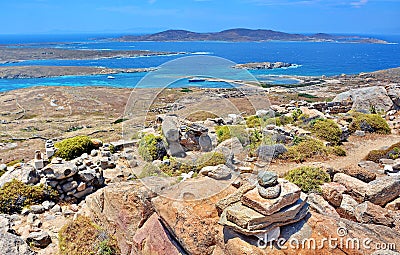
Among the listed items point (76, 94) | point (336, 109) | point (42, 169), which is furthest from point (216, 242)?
point (76, 94)

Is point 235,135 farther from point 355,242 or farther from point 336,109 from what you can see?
point 336,109

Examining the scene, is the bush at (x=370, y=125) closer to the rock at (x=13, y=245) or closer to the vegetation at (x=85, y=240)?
the vegetation at (x=85, y=240)

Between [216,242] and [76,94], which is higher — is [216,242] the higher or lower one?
the higher one

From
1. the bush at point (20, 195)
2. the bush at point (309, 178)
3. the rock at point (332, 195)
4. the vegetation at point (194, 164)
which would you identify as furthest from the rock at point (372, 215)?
the bush at point (20, 195)

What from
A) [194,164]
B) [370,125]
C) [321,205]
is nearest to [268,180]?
[321,205]

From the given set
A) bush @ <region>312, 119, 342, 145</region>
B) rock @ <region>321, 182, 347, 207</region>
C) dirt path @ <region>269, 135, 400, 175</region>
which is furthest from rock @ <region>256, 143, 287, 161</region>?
rock @ <region>321, 182, 347, 207</region>
